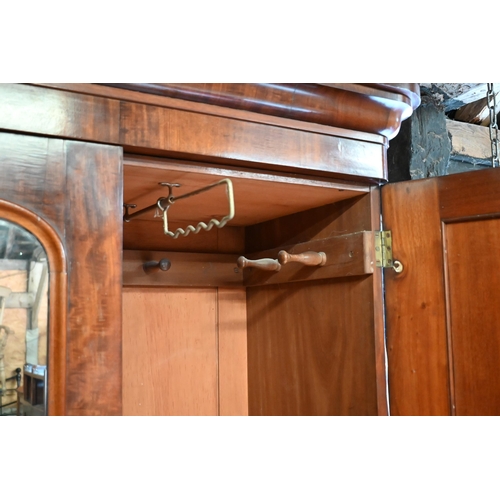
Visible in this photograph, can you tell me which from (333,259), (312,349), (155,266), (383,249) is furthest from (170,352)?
(383,249)

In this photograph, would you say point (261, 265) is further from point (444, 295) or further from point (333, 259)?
point (444, 295)

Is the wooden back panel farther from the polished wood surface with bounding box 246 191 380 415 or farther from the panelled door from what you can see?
the panelled door

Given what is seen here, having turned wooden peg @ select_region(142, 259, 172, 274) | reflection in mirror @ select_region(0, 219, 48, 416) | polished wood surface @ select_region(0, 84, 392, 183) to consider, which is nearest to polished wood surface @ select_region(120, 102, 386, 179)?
polished wood surface @ select_region(0, 84, 392, 183)

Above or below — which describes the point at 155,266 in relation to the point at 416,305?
above

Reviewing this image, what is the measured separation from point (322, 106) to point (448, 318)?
44 cm

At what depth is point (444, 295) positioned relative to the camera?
1162 mm

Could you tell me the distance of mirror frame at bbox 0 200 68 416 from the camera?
85 centimetres

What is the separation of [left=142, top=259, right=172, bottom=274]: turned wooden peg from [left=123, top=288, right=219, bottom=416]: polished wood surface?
6cm

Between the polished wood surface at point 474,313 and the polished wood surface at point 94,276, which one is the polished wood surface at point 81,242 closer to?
the polished wood surface at point 94,276

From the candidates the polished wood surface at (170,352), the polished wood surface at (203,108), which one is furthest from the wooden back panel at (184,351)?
the polished wood surface at (203,108)

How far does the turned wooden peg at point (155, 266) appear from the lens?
152 centimetres

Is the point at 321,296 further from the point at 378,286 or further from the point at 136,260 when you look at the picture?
the point at 136,260

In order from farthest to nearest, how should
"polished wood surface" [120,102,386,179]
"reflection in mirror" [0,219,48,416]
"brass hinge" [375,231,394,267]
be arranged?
"brass hinge" [375,231,394,267], "polished wood surface" [120,102,386,179], "reflection in mirror" [0,219,48,416]

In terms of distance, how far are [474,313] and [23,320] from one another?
0.74 m
